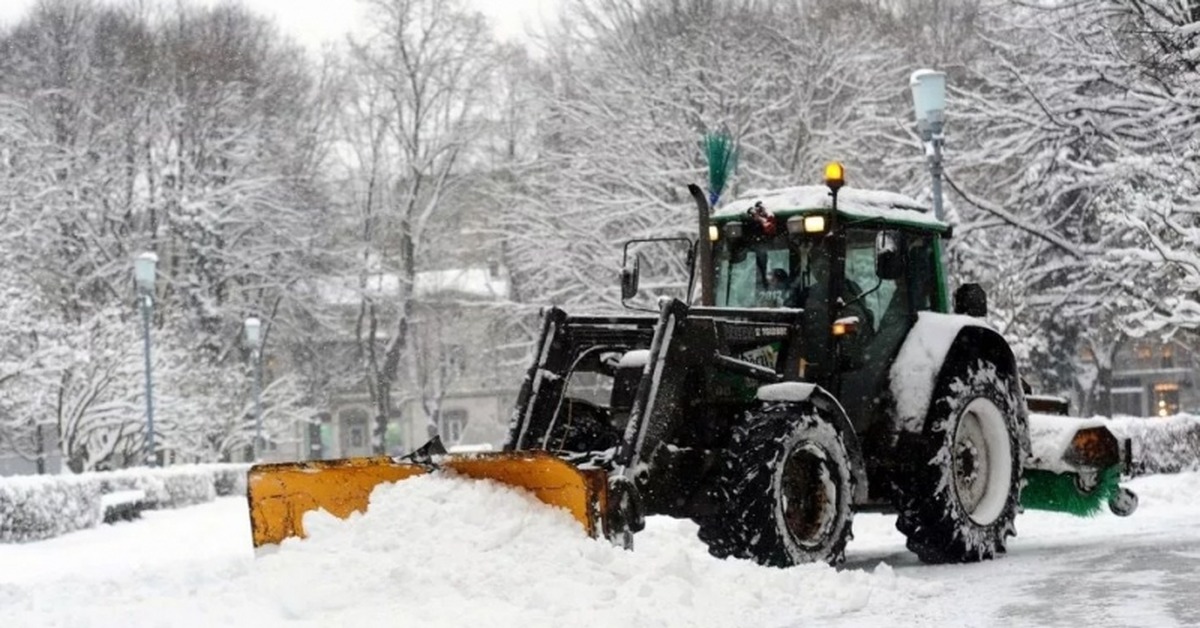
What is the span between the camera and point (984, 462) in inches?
469

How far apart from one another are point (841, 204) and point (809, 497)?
216 cm

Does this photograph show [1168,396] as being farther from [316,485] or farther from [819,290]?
[316,485]

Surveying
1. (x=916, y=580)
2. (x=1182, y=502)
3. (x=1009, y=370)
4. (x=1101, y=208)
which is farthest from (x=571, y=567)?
(x=1101, y=208)

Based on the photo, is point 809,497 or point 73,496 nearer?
point 809,497

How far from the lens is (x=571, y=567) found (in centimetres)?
839

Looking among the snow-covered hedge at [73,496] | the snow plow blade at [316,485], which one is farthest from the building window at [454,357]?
the snow plow blade at [316,485]

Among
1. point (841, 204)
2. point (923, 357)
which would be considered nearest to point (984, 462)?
point (923, 357)

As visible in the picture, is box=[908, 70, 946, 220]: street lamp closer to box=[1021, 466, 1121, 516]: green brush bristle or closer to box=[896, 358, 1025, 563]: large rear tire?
box=[1021, 466, 1121, 516]: green brush bristle

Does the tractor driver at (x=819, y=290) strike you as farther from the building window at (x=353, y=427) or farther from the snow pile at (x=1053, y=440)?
the building window at (x=353, y=427)

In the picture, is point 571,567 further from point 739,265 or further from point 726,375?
point 739,265

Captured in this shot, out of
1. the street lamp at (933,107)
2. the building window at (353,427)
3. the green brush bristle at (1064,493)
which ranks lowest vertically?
the building window at (353,427)

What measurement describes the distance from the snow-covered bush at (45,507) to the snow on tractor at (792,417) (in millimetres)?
12338

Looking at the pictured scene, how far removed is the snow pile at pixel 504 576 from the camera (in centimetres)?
775

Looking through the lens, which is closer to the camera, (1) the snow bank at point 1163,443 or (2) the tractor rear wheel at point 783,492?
(2) the tractor rear wheel at point 783,492
